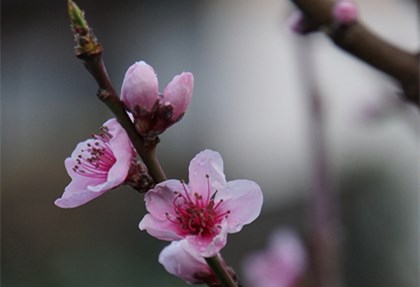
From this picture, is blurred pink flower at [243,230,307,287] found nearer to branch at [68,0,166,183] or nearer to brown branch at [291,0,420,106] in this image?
brown branch at [291,0,420,106]

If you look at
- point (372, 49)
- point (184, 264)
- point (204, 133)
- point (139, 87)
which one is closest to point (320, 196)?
point (372, 49)

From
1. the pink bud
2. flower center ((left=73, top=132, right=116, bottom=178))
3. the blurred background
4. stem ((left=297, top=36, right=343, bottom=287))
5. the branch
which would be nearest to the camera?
the branch

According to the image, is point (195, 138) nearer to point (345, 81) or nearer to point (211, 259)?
point (345, 81)

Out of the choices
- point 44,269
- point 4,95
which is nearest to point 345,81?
point 4,95

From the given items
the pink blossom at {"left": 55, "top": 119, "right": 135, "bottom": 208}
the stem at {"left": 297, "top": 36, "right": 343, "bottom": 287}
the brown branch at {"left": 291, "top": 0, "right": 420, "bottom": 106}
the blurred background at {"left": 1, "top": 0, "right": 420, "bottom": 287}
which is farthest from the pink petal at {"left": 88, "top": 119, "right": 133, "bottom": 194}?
the blurred background at {"left": 1, "top": 0, "right": 420, "bottom": 287}

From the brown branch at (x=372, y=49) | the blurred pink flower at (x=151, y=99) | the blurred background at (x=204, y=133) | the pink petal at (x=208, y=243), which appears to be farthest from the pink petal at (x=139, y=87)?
the blurred background at (x=204, y=133)

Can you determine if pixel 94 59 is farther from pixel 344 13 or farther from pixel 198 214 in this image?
pixel 344 13
